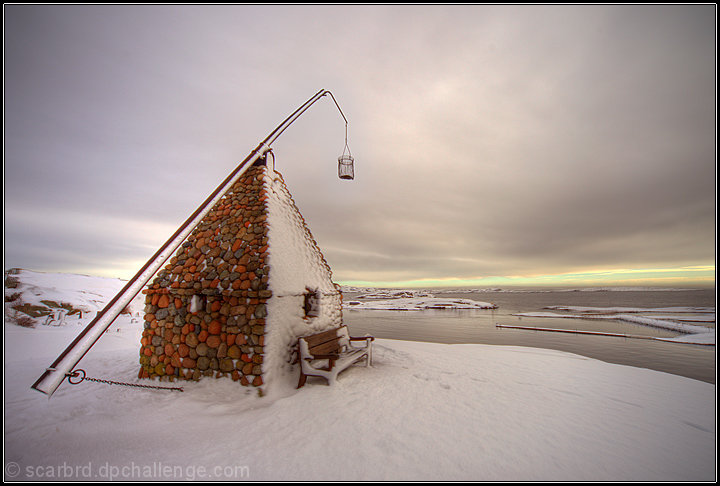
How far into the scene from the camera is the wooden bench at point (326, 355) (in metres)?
5.64

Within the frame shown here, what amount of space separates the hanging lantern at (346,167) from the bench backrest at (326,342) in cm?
398

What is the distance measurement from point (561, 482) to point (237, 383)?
503cm

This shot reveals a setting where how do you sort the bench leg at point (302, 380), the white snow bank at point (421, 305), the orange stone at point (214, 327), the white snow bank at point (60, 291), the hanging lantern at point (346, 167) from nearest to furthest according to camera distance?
1. the orange stone at point (214, 327)
2. the bench leg at point (302, 380)
3. the hanging lantern at point (346, 167)
4. the white snow bank at point (60, 291)
5. the white snow bank at point (421, 305)

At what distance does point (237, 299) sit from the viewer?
5.43 meters

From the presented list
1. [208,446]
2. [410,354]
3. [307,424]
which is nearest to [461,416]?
[307,424]

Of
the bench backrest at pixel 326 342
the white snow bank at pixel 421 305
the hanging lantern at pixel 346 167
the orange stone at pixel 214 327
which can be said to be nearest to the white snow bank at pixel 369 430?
the bench backrest at pixel 326 342

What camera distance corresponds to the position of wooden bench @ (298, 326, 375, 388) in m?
5.64

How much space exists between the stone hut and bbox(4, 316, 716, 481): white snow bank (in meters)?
0.55

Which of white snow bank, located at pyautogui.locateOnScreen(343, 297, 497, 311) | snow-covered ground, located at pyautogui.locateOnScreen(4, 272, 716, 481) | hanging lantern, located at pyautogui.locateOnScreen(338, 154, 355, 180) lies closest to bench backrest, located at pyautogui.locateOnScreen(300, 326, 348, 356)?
snow-covered ground, located at pyautogui.locateOnScreen(4, 272, 716, 481)

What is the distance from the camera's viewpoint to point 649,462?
133 inches

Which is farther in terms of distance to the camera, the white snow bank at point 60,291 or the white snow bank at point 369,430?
the white snow bank at point 60,291

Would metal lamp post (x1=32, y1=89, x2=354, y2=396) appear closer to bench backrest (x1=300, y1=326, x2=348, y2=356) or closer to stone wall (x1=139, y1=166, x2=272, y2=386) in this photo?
stone wall (x1=139, y1=166, x2=272, y2=386)

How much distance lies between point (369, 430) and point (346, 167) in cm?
568

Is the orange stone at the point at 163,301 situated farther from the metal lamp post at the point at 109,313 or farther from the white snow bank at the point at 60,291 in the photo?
the white snow bank at the point at 60,291
